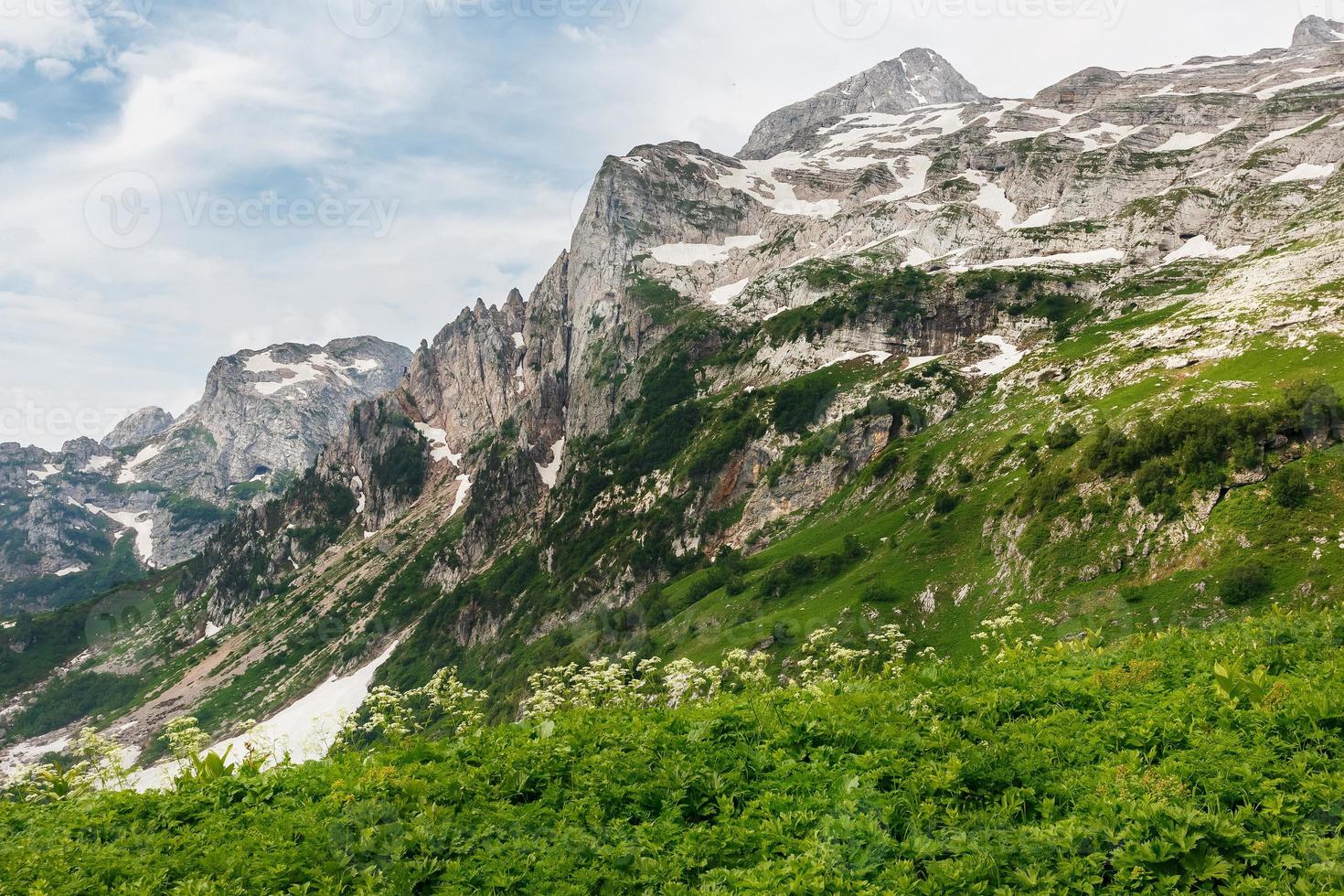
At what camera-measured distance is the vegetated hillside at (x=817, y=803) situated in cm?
866

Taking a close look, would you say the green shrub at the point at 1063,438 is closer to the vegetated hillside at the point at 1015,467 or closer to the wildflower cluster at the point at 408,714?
the vegetated hillside at the point at 1015,467

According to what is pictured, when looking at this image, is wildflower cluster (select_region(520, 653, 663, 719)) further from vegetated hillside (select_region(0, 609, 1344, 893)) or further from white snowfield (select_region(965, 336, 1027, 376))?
white snowfield (select_region(965, 336, 1027, 376))

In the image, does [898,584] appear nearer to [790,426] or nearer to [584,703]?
[584,703]

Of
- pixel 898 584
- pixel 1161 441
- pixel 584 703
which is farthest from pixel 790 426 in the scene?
pixel 584 703

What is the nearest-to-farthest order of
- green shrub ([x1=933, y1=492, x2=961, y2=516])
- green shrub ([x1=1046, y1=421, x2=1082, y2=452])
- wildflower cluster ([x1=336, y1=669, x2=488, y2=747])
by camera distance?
wildflower cluster ([x1=336, y1=669, x2=488, y2=747]) < green shrub ([x1=1046, y1=421, x2=1082, y2=452]) < green shrub ([x1=933, y1=492, x2=961, y2=516])

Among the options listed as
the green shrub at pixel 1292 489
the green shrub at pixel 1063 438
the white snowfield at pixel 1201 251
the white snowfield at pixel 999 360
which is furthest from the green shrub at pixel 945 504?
the white snowfield at pixel 1201 251

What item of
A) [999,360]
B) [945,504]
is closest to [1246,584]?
[945,504]

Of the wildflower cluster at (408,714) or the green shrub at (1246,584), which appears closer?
the wildflower cluster at (408,714)

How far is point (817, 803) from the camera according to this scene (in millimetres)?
10445

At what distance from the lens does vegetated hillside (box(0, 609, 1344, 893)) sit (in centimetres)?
866

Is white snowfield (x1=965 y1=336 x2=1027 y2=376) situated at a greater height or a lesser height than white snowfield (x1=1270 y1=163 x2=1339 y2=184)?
lesser

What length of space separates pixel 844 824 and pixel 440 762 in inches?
298

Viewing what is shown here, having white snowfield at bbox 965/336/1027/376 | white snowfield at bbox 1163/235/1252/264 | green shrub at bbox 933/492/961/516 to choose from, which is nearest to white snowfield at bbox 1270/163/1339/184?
white snowfield at bbox 1163/235/1252/264

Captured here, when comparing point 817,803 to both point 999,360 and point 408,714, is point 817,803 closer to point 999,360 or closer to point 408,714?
point 408,714
